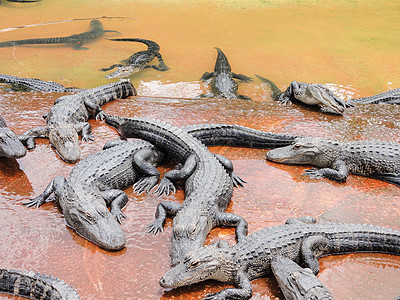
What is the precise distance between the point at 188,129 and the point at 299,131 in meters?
1.76

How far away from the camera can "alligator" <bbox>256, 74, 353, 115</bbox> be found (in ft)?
20.1

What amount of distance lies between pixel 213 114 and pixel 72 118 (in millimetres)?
2179

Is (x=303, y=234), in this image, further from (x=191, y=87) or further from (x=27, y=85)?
(x=27, y=85)

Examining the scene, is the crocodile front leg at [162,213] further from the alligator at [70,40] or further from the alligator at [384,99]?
the alligator at [70,40]

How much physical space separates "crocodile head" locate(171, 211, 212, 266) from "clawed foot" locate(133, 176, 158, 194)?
85 cm

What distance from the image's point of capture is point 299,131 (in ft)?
18.3

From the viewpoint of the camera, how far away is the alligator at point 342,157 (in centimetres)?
450

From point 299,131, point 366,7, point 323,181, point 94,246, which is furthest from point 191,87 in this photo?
point 366,7

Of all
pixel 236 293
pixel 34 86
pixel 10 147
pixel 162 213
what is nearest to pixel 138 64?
pixel 34 86

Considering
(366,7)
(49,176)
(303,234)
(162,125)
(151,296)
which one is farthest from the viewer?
(366,7)

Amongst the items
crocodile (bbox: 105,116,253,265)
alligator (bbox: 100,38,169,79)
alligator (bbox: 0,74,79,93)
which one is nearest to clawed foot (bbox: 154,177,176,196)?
crocodile (bbox: 105,116,253,265)

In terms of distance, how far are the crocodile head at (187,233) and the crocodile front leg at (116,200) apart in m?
0.67

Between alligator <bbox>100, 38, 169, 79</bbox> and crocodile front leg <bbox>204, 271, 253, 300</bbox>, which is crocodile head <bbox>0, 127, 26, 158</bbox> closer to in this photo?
crocodile front leg <bbox>204, 271, 253, 300</bbox>

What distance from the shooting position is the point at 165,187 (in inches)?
168
